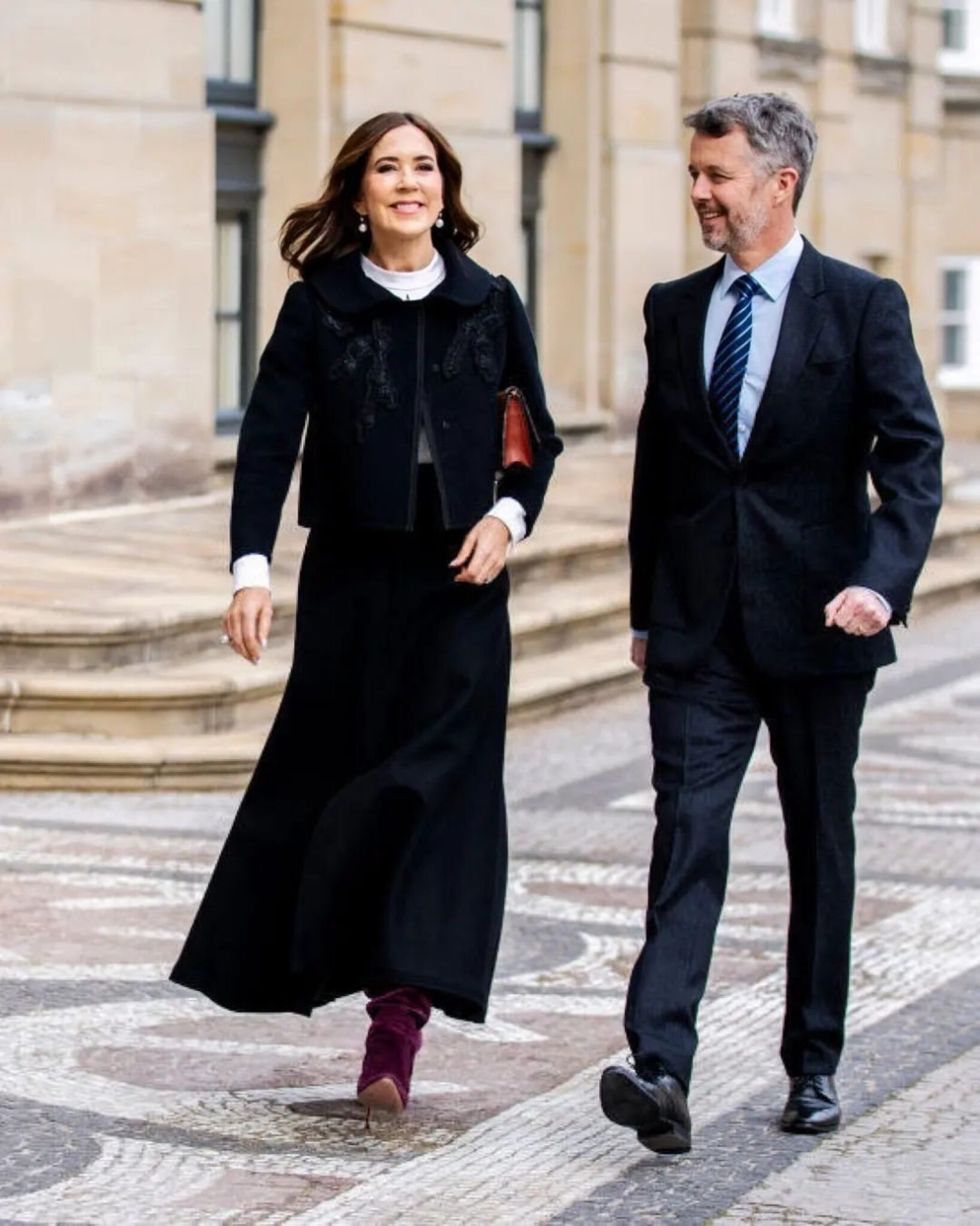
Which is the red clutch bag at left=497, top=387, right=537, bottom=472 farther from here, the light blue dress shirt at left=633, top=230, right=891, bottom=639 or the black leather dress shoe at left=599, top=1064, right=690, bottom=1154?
the black leather dress shoe at left=599, top=1064, right=690, bottom=1154

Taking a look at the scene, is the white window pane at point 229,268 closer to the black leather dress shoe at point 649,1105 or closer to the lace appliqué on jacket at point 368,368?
the lace appliqué on jacket at point 368,368

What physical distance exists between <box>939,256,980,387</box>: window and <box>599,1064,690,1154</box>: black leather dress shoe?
83.8ft

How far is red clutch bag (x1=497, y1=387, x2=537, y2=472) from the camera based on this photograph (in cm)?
601

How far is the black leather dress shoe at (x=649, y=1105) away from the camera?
18.1ft

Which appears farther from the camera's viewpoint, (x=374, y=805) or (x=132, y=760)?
(x=132, y=760)

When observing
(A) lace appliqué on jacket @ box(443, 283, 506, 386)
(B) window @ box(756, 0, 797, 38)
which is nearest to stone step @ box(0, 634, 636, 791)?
(A) lace appliqué on jacket @ box(443, 283, 506, 386)

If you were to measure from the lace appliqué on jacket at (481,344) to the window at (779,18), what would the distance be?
16.4 m

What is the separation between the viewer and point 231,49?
52.6 feet

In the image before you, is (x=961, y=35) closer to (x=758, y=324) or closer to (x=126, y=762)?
(x=126, y=762)

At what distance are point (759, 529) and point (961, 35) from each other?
2577 centimetres

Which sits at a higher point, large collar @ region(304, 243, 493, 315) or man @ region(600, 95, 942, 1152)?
large collar @ region(304, 243, 493, 315)

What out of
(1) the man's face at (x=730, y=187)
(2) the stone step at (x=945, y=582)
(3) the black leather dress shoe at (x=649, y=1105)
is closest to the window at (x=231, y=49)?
(2) the stone step at (x=945, y=582)

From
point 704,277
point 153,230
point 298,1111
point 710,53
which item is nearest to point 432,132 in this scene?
point 704,277

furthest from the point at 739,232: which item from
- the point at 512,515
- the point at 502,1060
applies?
the point at 502,1060
